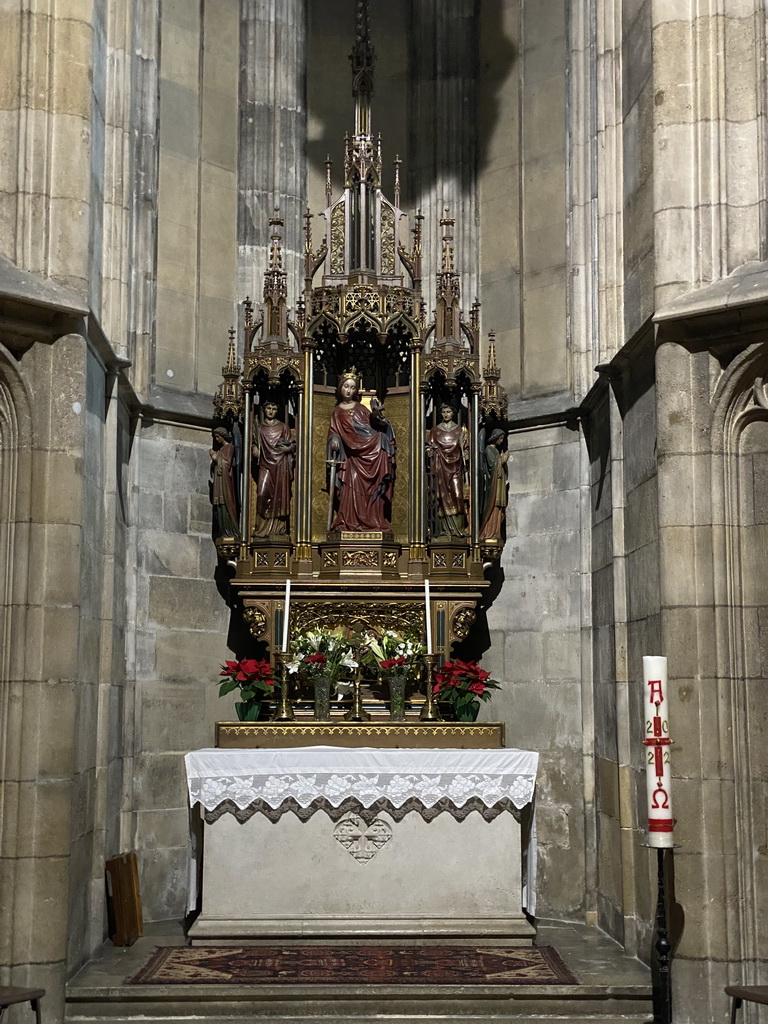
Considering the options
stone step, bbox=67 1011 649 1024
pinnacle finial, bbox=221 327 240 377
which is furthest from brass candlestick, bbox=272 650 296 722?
stone step, bbox=67 1011 649 1024

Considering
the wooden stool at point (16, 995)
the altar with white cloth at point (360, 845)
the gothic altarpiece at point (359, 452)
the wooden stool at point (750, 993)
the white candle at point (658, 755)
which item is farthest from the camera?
the gothic altarpiece at point (359, 452)

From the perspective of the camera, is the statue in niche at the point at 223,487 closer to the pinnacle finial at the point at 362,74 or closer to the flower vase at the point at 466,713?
the flower vase at the point at 466,713

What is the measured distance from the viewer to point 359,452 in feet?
37.7

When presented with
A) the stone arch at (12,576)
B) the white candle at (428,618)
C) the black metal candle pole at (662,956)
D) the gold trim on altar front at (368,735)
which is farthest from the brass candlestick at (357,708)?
the black metal candle pole at (662,956)

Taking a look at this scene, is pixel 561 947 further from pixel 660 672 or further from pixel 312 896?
pixel 660 672

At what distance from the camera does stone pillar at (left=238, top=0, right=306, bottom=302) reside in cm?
1274

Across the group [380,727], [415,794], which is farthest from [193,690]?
[415,794]

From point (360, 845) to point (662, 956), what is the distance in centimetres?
245

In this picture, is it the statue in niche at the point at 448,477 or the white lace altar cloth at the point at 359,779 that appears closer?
the white lace altar cloth at the point at 359,779

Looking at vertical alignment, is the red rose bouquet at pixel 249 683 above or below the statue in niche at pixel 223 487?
below

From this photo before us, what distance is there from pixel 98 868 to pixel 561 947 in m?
3.33

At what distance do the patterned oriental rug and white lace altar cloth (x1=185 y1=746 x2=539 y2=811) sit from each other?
3.16 feet

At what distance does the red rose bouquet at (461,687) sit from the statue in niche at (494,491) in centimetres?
123

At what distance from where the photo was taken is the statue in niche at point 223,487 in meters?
11.5
